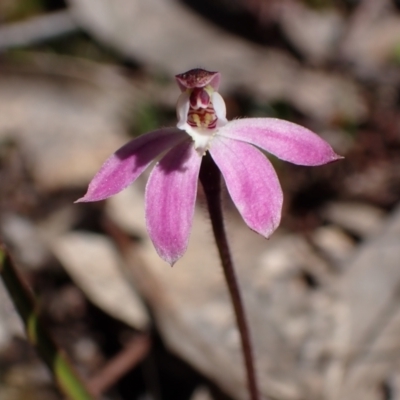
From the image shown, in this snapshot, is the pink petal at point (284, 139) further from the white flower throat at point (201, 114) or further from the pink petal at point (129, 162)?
the pink petal at point (129, 162)

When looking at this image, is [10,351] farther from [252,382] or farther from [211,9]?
[211,9]

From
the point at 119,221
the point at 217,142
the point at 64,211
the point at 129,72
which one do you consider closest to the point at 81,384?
the point at 217,142

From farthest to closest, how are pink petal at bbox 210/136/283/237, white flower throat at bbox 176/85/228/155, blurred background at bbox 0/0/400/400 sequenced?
blurred background at bbox 0/0/400/400 < white flower throat at bbox 176/85/228/155 < pink petal at bbox 210/136/283/237

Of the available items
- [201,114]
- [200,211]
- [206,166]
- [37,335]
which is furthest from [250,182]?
[200,211]

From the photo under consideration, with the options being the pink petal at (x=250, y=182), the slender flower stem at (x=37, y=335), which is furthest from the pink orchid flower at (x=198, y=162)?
the slender flower stem at (x=37, y=335)

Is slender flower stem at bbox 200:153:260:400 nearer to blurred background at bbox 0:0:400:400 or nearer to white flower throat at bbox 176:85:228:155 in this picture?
white flower throat at bbox 176:85:228:155

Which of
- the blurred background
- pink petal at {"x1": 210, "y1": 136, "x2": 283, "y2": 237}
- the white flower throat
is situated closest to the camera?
pink petal at {"x1": 210, "y1": 136, "x2": 283, "y2": 237}

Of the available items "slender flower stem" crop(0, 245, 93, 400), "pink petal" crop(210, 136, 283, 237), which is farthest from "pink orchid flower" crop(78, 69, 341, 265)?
"slender flower stem" crop(0, 245, 93, 400)
